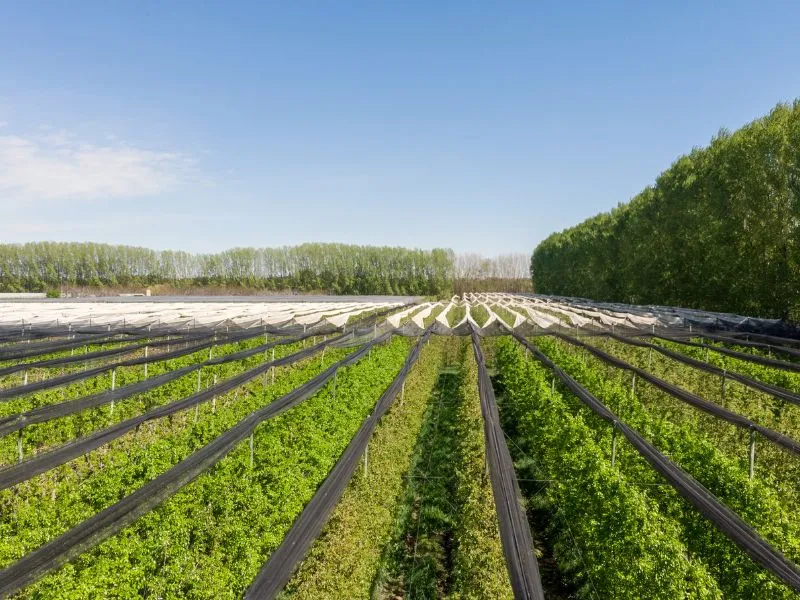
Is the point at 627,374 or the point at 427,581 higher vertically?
the point at 627,374

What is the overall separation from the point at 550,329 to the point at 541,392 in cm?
1308

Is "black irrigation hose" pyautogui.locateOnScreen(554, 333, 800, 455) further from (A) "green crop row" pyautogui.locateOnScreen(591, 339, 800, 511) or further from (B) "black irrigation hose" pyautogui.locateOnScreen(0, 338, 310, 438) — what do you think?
(B) "black irrigation hose" pyautogui.locateOnScreen(0, 338, 310, 438)

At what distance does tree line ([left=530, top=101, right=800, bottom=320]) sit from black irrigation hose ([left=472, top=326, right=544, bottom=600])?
85.4ft

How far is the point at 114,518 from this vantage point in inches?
261

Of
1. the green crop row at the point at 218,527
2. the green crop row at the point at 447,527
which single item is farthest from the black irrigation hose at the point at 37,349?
the green crop row at the point at 447,527

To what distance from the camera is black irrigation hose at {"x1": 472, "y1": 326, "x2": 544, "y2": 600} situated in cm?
572

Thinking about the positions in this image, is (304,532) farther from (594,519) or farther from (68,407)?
(68,407)

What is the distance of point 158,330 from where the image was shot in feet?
84.7

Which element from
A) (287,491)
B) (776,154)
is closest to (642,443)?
(287,491)

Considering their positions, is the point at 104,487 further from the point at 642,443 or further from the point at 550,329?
the point at 550,329

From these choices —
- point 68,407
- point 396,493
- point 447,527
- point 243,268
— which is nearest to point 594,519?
point 447,527

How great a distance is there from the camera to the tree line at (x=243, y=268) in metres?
101

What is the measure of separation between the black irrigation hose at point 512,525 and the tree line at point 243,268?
290 feet

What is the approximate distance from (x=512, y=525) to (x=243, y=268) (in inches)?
4225
